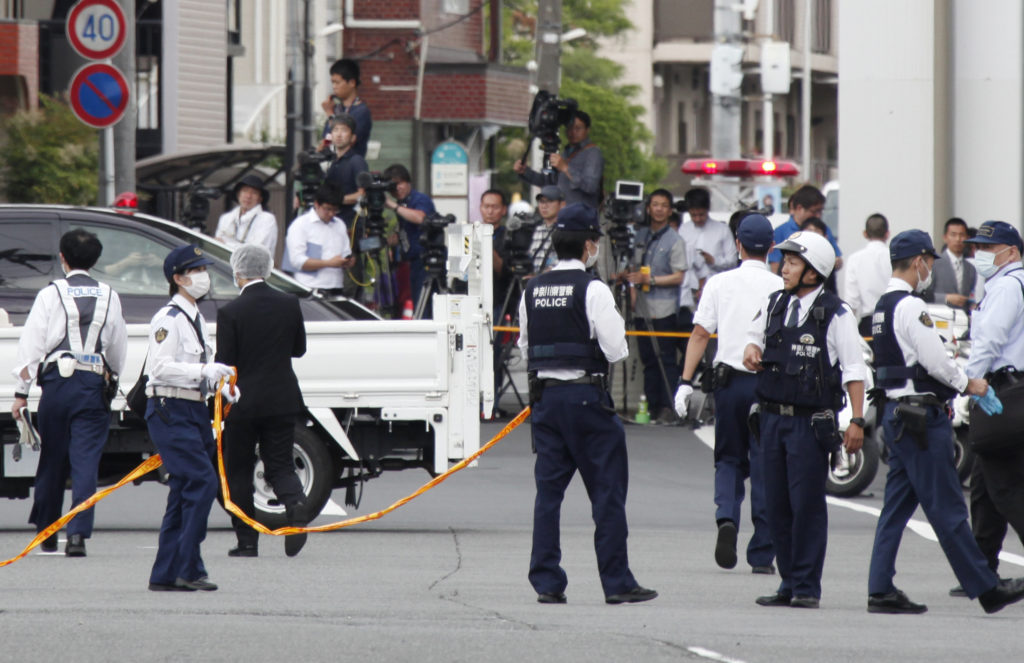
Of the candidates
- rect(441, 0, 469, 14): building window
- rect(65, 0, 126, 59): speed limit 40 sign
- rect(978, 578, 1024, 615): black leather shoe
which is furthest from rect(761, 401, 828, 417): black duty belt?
rect(441, 0, 469, 14): building window

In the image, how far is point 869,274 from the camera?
18.2m

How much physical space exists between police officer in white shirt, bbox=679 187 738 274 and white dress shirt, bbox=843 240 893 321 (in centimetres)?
113

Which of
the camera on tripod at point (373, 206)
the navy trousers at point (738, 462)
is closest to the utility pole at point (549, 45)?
the camera on tripod at point (373, 206)

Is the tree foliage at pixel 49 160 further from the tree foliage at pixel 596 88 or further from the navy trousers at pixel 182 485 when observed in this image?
the tree foliage at pixel 596 88

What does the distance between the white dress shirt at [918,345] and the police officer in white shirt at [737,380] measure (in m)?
1.38

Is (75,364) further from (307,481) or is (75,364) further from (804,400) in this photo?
(804,400)

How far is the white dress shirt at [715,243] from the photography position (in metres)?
18.7

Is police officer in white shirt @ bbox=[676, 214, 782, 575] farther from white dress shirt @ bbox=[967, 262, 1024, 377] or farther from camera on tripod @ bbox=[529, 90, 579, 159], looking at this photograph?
camera on tripod @ bbox=[529, 90, 579, 159]

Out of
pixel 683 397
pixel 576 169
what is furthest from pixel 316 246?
pixel 683 397

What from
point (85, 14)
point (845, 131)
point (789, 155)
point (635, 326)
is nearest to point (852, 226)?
point (845, 131)

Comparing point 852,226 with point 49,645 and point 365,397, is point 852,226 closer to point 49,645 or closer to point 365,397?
point 365,397

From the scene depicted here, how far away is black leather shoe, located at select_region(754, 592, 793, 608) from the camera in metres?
9.48

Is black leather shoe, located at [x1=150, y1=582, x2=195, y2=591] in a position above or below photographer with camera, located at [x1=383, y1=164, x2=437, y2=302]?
below

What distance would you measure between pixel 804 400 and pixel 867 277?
9252 millimetres
